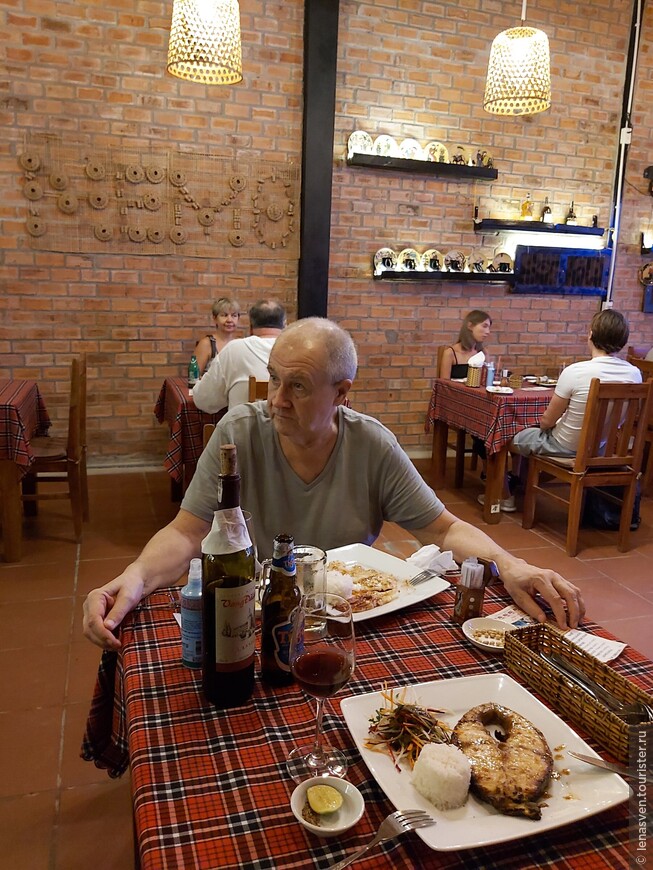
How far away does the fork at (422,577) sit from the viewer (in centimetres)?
137

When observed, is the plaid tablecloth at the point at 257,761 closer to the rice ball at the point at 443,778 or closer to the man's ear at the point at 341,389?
the rice ball at the point at 443,778

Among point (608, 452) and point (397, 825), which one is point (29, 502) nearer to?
point (608, 452)

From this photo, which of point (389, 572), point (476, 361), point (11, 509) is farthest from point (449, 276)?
point (389, 572)

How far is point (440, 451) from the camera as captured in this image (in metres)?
4.73

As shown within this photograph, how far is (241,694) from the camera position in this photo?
1.00m

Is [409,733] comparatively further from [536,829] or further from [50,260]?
[50,260]

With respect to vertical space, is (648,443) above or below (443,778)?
below

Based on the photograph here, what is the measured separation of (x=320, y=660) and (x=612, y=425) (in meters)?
3.18

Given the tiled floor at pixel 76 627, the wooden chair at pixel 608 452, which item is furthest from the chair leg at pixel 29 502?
the wooden chair at pixel 608 452

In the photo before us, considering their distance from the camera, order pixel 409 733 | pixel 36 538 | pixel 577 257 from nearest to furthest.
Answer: pixel 409 733, pixel 36 538, pixel 577 257

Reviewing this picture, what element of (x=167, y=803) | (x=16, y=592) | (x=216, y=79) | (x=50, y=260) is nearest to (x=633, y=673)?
(x=167, y=803)

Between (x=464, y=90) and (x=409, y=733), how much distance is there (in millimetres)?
5262


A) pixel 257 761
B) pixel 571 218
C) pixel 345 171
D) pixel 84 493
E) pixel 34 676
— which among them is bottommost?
pixel 34 676

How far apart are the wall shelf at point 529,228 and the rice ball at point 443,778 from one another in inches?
196
